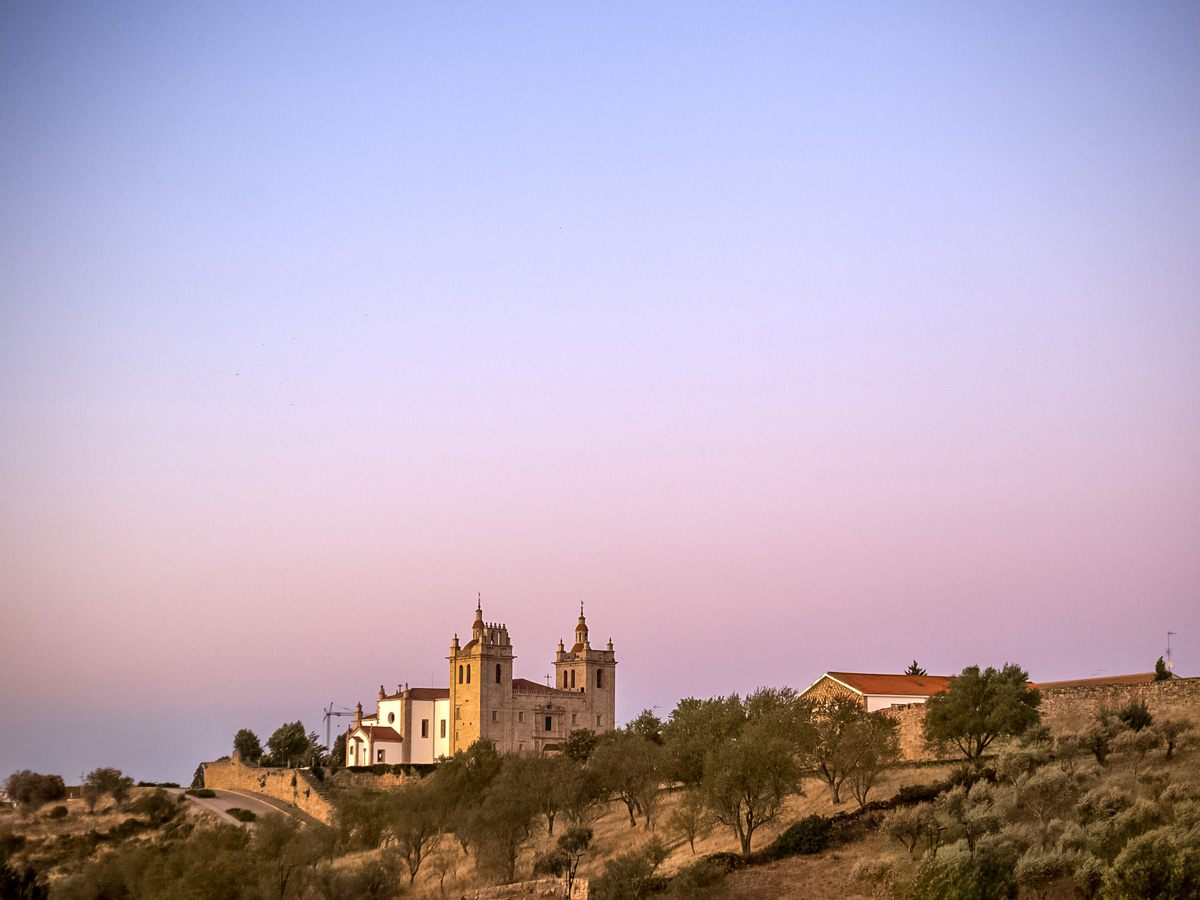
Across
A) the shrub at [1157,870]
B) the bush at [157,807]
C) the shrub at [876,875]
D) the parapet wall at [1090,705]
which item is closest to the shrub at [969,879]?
the shrub at [876,875]

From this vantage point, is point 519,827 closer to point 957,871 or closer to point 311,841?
point 311,841

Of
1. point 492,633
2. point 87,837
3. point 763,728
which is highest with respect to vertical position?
point 492,633

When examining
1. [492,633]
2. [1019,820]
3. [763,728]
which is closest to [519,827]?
[763,728]

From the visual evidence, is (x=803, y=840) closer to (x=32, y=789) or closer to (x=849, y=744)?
(x=849, y=744)

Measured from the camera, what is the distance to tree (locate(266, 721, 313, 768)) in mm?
82938

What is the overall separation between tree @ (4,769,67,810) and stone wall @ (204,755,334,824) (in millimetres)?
9093

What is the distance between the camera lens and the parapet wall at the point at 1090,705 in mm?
35562

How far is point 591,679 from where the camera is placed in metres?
78.8

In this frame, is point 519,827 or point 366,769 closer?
point 519,827

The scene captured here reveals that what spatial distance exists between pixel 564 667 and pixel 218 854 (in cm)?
4679

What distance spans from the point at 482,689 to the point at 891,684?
2933 cm

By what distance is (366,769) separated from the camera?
63469 millimetres

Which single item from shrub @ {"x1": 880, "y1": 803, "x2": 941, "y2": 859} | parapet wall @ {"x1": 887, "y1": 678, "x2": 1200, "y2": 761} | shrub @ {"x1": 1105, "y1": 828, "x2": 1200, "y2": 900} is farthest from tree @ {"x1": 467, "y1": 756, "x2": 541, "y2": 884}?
shrub @ {"x1": 1105, "y1": 828, "x2": 1200, "y2": 900}

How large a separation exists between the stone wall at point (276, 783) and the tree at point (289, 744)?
38.9 feet
